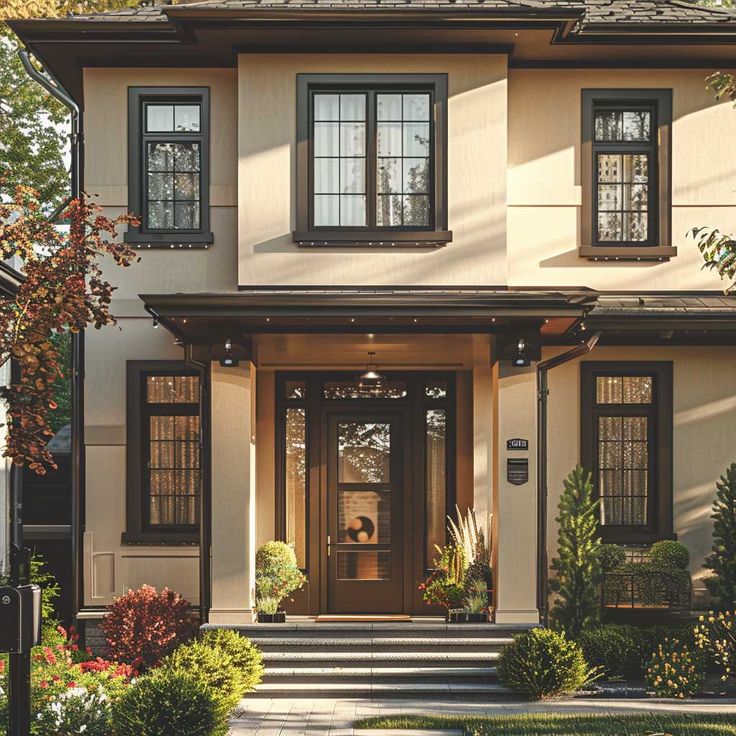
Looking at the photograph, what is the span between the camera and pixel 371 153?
439 inches

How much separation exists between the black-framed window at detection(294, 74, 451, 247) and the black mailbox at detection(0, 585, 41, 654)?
6114 mm

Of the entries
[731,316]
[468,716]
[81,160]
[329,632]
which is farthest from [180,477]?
[731,316]

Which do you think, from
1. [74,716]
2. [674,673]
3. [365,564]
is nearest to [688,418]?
[674,673]

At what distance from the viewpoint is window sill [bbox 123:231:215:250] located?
11.4 m

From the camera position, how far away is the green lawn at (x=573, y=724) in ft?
25.7

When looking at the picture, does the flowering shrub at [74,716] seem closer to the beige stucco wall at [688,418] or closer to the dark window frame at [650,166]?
the beige stucco wall at [688,418]

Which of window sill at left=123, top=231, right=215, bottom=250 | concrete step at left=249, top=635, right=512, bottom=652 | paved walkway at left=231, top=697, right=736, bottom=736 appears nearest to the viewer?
paved walkway at left=231, top=697, right=736, bottom=736

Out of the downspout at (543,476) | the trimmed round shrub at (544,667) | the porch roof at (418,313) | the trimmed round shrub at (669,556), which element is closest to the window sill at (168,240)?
the porch roof at (418,313)

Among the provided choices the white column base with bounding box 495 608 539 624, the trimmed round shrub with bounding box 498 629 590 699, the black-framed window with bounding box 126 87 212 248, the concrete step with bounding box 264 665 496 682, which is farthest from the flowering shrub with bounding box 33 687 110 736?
the black-framed window with bounding box 126 87 212 248

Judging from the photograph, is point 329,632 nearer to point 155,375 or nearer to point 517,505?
point 517,505

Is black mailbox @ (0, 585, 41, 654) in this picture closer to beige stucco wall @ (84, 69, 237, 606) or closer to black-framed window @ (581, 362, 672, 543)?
beige stucco wall @ (84, 69, 237, 606)

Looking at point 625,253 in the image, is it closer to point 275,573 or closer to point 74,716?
point 275,573

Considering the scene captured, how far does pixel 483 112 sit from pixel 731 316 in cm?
361

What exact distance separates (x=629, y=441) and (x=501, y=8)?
17.2 feet
